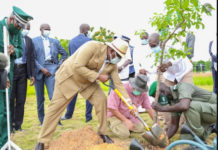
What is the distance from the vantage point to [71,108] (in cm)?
589

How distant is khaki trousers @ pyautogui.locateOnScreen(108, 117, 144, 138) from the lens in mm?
4320

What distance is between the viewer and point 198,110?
3498 millimetres

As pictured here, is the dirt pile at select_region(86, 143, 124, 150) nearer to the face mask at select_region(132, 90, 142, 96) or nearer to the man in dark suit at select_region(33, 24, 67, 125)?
the face mask at select_region(132, 90, 142, 96)

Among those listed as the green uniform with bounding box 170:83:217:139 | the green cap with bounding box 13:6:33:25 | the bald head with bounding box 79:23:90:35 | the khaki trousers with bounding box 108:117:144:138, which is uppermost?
the green cap with bounding box 13:6:33:25

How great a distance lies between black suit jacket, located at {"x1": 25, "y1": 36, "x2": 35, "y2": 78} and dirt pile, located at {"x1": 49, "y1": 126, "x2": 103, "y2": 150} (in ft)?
4.86

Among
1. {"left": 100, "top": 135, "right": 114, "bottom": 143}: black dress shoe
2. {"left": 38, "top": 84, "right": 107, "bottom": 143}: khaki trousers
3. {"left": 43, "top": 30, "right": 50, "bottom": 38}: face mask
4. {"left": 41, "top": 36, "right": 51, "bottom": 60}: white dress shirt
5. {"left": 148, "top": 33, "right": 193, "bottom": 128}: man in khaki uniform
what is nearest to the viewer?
{"left": 38, "top": 84, "right": 107, "bottom": 143}: khaki trousers

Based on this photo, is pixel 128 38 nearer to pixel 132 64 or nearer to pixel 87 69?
pixel 132 64

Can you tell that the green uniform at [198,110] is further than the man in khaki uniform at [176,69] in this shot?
No

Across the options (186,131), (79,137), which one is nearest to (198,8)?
(186,131)

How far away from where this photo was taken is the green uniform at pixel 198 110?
3.48 m

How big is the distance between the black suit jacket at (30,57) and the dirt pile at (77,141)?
148 centimetres

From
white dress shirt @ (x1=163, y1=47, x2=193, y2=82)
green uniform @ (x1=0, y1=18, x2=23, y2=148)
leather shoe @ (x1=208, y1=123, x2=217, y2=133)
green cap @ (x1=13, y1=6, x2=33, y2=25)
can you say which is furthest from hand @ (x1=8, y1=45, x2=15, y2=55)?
leather shoe @ (x1=208, y1=123, x2=217, y2=133)

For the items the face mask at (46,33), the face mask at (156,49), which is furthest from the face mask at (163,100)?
the face mask at (46,33)

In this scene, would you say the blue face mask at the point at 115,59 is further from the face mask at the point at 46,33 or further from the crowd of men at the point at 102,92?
the face mask at the point at 46,33
